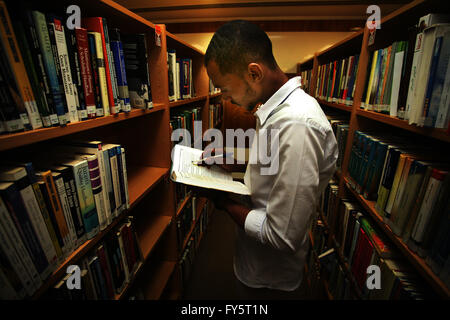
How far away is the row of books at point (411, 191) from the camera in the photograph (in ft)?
1.90

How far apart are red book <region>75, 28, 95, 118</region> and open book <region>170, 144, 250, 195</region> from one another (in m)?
0.36

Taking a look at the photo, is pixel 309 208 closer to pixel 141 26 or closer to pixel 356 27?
pixel 141 26

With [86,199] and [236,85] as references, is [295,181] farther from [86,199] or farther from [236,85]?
[86,199]

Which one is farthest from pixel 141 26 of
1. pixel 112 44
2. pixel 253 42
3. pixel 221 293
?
pixel 221 293

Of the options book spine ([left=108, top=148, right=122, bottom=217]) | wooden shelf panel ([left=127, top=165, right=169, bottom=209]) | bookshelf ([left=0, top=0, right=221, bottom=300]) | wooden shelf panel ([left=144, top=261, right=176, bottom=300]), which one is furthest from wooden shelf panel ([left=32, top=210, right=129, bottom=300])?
wooden shelf panel ([left=144, top=261, right=176, bottom=300])

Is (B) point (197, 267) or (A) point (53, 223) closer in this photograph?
(A) point (53, 223)

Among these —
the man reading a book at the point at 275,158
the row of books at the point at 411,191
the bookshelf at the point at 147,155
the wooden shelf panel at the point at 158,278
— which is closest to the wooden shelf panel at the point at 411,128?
the row of books at the point at 411,191

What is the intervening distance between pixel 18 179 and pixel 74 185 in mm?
151

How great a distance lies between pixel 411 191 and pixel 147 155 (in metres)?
1.25

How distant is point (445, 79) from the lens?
566 mm

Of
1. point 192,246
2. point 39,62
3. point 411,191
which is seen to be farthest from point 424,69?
point 192,246

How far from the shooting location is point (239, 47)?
0.73 metres

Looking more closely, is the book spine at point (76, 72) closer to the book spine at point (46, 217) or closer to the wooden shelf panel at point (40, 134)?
the wooden shelf panel at point (40, 134)

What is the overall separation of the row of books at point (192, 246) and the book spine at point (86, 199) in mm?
1040
